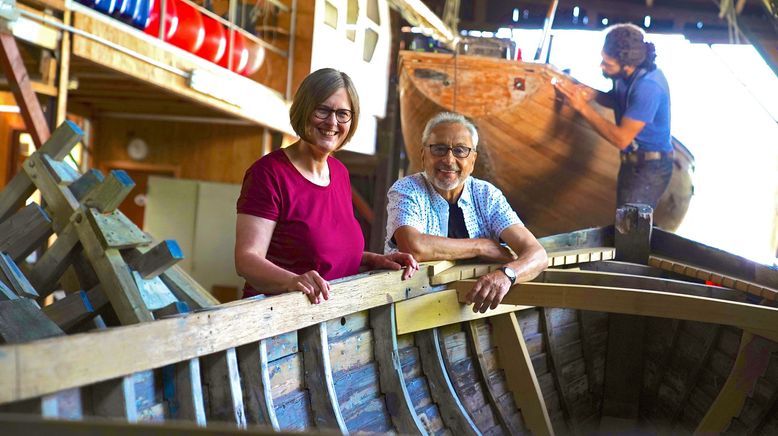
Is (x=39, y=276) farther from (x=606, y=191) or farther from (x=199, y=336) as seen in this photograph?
(x=606, y=191)

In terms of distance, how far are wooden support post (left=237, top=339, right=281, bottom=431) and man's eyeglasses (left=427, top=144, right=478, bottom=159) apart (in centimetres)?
128

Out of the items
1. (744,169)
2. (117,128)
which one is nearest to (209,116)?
(117,128)

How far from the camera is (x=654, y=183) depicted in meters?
8.50

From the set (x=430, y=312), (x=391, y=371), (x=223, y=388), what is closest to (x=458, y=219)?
(x=430, y=312)

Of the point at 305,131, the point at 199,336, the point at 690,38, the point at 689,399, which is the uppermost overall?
the point at 690,38

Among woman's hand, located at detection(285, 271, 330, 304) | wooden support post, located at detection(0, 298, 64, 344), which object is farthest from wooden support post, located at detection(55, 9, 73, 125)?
woman's hand, located at detection(285, 271, 330, 304)

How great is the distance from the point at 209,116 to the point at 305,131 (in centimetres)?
742

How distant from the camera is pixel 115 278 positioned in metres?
3.84

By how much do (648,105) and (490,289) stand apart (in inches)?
211

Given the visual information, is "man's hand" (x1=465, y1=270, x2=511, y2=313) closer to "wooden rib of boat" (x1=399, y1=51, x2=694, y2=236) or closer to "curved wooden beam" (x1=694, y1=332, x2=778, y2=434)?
"curved wooden beam" (x1=694, y1=332, x2=778, y2=434)

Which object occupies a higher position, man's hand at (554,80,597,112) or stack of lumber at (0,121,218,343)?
man's hand at (554,80,597,112)

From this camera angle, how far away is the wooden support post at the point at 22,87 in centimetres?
518

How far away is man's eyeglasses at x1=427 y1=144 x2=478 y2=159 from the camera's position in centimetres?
341

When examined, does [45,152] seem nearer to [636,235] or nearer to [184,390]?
[184,390]
